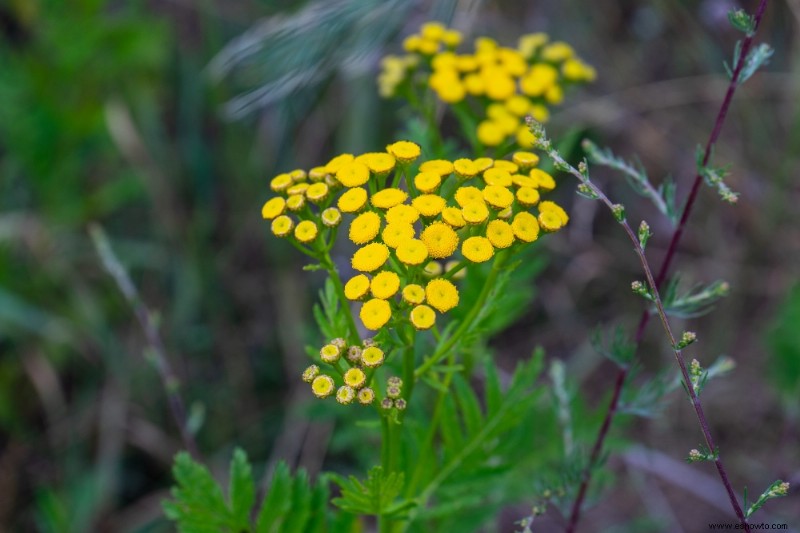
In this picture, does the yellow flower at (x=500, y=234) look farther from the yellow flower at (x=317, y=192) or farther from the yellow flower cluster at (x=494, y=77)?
the yellow flower cluster at (x=494, y=77)

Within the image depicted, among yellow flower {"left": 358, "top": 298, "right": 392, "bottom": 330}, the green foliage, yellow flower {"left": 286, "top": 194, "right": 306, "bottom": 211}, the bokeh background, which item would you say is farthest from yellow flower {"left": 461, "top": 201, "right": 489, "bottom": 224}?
the bokeh background

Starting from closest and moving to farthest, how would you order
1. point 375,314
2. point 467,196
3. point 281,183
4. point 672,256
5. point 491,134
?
point 375,314
point 467,196
point 281,183
point 672,256
point 491,134

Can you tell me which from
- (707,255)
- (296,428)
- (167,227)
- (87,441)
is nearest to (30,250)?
(167,227)

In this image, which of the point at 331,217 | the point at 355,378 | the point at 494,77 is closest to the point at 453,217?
the point at 331,217

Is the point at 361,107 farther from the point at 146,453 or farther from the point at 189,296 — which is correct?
the point at 146,453

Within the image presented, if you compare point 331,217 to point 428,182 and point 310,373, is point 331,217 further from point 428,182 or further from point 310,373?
point 310,373
